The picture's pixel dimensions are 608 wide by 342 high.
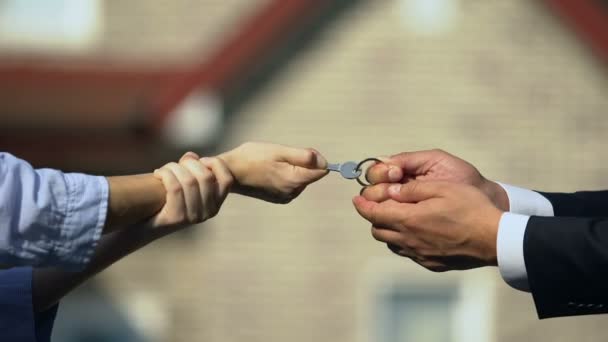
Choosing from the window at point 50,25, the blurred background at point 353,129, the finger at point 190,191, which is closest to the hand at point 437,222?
the finger at point 190,191

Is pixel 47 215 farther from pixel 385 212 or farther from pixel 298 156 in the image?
pixel 385 212

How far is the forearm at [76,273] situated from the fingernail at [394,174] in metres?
0.76

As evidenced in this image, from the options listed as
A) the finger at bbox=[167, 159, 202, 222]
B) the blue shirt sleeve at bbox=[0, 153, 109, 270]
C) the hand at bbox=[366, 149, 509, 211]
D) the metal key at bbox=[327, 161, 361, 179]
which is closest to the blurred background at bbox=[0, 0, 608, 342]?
the hand at bbox=[366, 149, 509, 211]

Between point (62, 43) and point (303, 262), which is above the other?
point (62, 43)

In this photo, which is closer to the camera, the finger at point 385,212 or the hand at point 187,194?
the hand at point 187,194

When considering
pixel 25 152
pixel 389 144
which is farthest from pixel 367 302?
pixel 25 152

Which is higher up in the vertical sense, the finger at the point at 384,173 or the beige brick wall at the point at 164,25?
the beige brick wall at the point at 164,25

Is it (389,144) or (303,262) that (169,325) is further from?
(389,144)

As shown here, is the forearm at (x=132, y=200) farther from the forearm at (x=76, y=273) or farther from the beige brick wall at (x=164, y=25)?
the beige brick wall at (x=164, y=25)

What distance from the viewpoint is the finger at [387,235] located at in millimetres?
3348

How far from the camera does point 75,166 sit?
7.57m

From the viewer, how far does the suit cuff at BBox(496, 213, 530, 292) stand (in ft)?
10.1

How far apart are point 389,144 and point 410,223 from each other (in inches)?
179

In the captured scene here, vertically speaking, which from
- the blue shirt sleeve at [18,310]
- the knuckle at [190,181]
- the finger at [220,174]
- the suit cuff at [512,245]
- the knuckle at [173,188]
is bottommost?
the blue shirt sleeve at [18,310]
